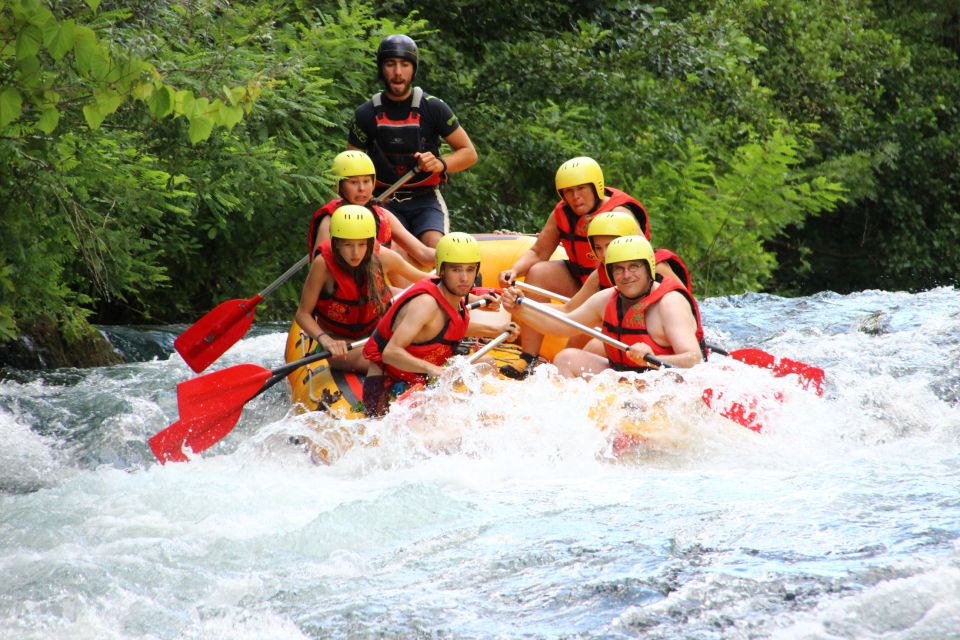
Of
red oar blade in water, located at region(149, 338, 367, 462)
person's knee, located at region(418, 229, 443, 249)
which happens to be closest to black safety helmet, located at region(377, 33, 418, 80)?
person's knee, located at region(418, 229, 443, 249)

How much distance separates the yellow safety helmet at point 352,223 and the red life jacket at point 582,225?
1401mm

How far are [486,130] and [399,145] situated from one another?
18.6 feet

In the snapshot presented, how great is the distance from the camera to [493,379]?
21.4 ft

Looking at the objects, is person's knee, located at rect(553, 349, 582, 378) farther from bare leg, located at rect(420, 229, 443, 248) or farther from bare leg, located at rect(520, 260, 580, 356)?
bare leg, located at rect(420, 229, 443, 248)

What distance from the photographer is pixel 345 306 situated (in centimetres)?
716

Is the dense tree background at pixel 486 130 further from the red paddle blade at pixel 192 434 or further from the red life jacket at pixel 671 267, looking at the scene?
the red life jacket at pixel 671 267

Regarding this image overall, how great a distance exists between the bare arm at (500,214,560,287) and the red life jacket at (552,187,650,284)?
0.18 ft

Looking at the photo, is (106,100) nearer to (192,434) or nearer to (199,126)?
(199,126)

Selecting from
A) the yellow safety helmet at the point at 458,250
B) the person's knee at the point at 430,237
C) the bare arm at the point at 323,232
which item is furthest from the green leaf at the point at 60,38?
the person's knee at the point at 430,237

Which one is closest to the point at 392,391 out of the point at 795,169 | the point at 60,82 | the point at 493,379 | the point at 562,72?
the point at 493,379

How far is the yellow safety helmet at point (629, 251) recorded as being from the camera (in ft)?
21.1

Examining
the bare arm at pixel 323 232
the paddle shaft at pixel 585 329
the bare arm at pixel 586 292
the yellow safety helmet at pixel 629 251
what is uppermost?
the yellow safety helmet at pixel 629 251

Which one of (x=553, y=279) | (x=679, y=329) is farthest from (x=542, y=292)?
(x=679, y=329)

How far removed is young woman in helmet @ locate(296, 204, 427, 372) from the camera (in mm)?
6855
